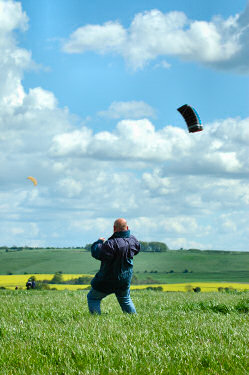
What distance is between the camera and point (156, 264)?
281ft

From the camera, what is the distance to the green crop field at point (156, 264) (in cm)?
7669

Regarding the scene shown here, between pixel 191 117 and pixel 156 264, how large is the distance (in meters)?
71.9

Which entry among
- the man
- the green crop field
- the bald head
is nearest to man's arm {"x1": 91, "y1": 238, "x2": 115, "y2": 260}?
the man

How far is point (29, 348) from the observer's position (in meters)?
6.80

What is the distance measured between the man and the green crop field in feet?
200

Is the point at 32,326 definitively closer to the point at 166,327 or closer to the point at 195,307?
the point at 166,327

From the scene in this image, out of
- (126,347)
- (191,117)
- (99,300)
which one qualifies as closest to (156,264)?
(191,117)

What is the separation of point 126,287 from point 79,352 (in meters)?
4.07

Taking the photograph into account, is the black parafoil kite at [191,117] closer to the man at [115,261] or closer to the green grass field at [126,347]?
the man at [115,261]

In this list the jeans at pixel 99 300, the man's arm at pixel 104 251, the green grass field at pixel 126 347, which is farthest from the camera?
the jeans at pixel 99 300

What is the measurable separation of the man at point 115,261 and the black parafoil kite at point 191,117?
20.7 feet

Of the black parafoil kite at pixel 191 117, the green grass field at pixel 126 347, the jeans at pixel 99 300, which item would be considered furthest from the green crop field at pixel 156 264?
the green grass field at pixel 126 347

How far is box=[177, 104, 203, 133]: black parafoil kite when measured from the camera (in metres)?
15.4

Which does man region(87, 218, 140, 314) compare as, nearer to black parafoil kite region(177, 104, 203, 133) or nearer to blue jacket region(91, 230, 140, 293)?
blue jacket region(91, 230, 140, 293)
